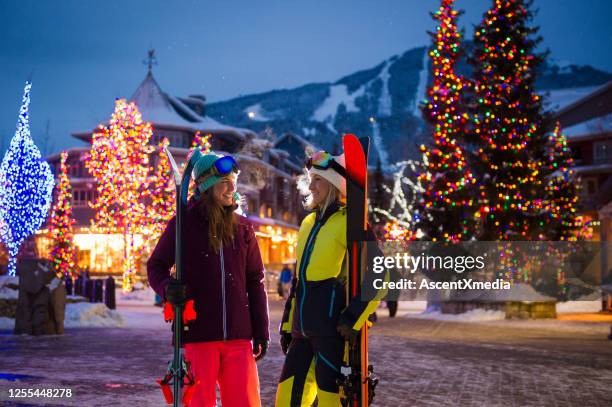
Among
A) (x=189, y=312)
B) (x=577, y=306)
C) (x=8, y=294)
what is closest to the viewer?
(x=189, y=312)

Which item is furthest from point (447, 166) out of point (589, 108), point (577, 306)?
point (589, 108)

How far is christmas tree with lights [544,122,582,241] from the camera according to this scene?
1035 inches

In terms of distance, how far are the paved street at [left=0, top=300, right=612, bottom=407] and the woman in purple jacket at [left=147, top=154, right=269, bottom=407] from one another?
3204 mm

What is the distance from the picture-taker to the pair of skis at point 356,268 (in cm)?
454

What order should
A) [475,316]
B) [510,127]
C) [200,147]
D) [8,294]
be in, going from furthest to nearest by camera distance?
1. [510,127]
2. [475,316]
3. [8,294]
4. [200,147]

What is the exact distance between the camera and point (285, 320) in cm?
503

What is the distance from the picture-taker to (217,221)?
4598 millimetres

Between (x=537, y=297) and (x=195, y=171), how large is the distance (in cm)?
1936

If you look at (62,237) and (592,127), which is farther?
(592,127)

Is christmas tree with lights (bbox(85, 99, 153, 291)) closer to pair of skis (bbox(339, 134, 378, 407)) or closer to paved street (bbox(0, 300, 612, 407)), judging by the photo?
paved street (bbox(0, 300, 612, 407))

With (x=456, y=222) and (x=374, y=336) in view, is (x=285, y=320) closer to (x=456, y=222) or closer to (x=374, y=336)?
(x=374, y=336)

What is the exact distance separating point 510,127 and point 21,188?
19.7 meters

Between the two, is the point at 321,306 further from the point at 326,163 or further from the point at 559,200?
the point at 559,200

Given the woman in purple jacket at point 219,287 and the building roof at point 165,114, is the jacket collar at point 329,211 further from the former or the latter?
the building roof at point 165,114
